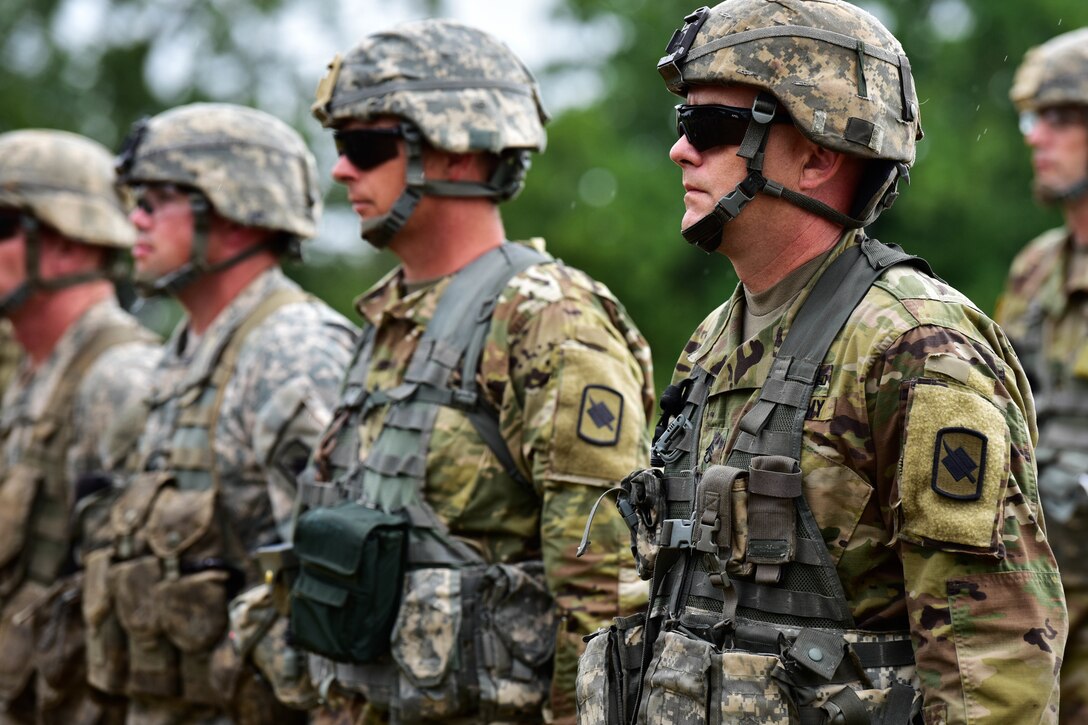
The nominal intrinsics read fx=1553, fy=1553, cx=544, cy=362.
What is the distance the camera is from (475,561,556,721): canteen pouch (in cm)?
502

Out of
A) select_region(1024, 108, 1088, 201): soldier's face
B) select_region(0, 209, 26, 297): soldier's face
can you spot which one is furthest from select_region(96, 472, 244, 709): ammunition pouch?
select_region(1024, 108, 1088, 201): soldier's face

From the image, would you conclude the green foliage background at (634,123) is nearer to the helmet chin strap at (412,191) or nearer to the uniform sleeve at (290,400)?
the uniform sleeve at (290,400)

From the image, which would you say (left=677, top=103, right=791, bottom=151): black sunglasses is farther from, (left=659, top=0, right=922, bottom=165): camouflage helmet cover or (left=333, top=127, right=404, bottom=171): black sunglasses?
(left=333, top=127, right=404, bottom=171): black sunglasses

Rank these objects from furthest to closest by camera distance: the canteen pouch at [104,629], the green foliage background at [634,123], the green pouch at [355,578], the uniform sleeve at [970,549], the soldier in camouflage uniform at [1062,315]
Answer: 1. the green foliage background at [634,123]
2. the soldier in camouflage uniform at [1062,315]
3. the canteen pouch at [104,629]
4. the green pouch at [355,578]
5. the uniform sleeve at [970,549]

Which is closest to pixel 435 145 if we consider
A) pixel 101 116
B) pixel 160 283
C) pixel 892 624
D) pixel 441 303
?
pixel 441 303

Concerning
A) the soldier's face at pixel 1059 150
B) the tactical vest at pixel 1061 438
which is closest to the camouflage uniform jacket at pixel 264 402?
the tactical vest at pixel 1061 438

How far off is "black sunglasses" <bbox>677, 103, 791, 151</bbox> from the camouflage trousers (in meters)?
4.24

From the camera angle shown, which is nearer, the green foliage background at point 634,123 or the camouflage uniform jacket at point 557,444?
the camouflage uniform jacket at point 557,444

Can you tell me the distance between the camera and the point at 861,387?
362 cm

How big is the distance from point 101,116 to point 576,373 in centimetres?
2316

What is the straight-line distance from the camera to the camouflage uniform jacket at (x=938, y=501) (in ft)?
11.2

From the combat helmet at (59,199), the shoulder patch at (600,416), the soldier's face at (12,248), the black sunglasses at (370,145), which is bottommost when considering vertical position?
the shoulder patch at (600,416)

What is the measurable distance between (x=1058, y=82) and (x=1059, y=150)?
1.23 feet

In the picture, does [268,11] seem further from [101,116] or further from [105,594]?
[105,594]
